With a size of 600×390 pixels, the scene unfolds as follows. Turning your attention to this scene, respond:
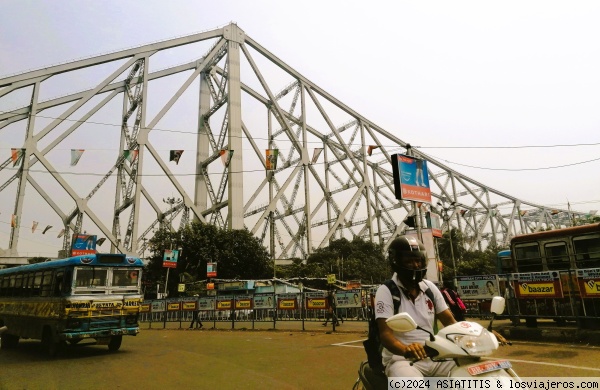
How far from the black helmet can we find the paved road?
383 cm

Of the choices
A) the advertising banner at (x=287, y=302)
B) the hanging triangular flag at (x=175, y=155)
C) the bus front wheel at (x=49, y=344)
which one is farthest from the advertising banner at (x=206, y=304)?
the hanging triangular flag at (x=175, y=155)

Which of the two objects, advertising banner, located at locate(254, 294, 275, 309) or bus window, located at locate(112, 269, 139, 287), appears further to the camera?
advertising banner, located at locate(254, 294, 275, 309)

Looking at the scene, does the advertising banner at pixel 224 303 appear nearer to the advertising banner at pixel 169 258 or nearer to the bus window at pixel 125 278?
the bus window at pixel 125 278

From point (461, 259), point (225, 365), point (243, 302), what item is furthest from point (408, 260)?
point (461, 259)

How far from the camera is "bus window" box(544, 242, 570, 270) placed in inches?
418

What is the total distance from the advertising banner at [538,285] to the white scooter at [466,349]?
880 cm

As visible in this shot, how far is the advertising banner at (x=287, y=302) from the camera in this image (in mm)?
16141

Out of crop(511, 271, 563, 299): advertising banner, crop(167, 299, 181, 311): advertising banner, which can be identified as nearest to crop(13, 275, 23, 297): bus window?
crop(167, 299, 181, 311): advertising banner

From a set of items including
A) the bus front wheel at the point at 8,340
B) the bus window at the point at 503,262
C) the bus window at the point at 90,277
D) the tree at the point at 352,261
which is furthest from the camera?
the tree at the point at 352,261

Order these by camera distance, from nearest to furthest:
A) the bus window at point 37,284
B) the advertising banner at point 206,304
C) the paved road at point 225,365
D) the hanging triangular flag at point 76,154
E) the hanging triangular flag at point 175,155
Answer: the paved road at point 225,365 → the bus window at point 37,284 → the advertising banner at point 206,304 → the hanging triangular flag at point 76,154 → the hanging triangular flag at point 175,155

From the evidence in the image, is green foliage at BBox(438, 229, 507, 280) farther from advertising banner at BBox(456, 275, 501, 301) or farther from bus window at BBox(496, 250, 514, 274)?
advertising banner at BBox(456, 275, 501, 301)

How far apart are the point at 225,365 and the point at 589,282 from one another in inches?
323

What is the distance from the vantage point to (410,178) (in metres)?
12.4

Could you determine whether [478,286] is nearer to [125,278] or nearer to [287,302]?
Answer: [287,302]
